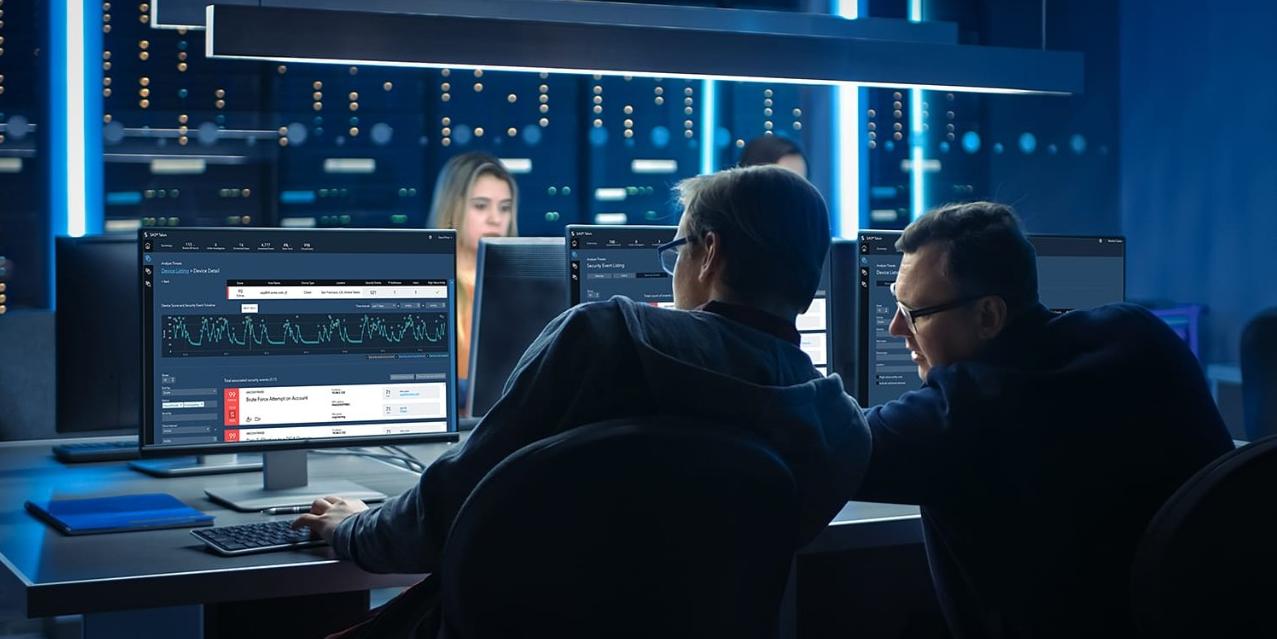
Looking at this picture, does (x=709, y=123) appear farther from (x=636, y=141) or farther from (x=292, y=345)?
(x=292, y=345)

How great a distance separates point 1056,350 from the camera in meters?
1.71

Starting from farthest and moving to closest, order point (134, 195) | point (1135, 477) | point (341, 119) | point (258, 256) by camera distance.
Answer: point (341, 119), point (134, 195), point (258, 256), point (1135, 477)

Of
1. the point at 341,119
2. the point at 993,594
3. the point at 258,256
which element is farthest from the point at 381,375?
the point at 341,119

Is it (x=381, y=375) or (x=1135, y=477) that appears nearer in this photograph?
(x=1135, y=477)

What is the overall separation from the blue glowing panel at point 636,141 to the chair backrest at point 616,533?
18.4 feet

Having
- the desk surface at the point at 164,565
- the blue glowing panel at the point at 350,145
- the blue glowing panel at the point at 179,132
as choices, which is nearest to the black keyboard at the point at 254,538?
the desk surface at the point at 164,565

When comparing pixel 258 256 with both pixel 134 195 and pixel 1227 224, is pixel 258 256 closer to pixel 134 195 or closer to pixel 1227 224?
pixel 134 195

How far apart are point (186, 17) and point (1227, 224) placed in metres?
4.12

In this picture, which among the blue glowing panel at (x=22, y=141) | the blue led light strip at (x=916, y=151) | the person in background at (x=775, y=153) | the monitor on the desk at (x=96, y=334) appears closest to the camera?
the monitor on the desk at (x=96, y=334)

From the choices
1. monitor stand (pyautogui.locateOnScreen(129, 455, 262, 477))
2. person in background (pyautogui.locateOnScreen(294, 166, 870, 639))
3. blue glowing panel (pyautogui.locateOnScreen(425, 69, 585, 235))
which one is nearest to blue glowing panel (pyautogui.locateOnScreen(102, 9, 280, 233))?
blue glowing panel (pyautogui.locateOnScreen(425, 69, 585, 235))

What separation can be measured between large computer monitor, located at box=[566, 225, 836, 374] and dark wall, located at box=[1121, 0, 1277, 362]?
10.8ft

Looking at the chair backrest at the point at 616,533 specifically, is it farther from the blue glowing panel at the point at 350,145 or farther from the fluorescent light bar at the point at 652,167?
the fluorescent light bar at the point at 652,167

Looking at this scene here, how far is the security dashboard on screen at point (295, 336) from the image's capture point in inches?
81.9

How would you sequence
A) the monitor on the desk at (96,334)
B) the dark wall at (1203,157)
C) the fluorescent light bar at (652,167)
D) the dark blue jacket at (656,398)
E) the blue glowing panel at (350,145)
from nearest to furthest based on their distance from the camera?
the dark blue jacket at (656,398) → the monitor on the desk at (96,334) → the dark wall at (1203,157) → the blue glowing panel at (350,145) → the fluorescent light bar at (652,167)
